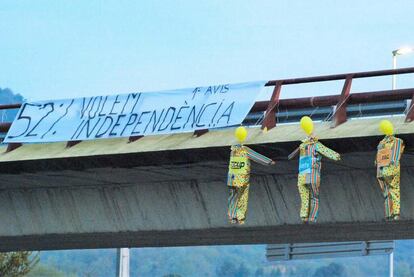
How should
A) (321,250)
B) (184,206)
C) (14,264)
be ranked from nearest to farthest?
1. (184,206)
2. (321,250)
3. (14,264)

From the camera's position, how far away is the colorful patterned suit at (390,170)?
64.0 ft

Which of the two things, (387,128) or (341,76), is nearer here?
(387,128)

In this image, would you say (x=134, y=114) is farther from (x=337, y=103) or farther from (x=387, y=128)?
(x=387, y=128)

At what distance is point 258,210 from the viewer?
2300cm

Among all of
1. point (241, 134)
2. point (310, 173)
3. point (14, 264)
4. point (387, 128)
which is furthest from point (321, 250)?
point (387, 128)

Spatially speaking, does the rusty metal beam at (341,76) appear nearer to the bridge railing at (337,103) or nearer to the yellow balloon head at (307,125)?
the bridge railing at (337,103)

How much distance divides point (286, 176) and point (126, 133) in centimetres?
361

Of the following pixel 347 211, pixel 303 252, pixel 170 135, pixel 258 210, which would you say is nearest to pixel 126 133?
pixel 170 135

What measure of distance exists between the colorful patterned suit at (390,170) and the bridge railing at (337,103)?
0.86 meters

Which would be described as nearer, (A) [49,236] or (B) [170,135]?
(B) [170,135]

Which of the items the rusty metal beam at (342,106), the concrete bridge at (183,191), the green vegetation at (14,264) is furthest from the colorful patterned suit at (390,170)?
the green vegetation at (14,264)

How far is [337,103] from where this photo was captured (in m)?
21.5

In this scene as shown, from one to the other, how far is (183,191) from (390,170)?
5.79 m

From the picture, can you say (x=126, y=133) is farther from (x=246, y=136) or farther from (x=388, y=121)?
(x=388, y=121)
